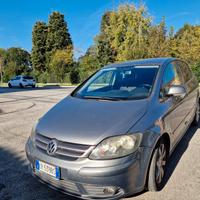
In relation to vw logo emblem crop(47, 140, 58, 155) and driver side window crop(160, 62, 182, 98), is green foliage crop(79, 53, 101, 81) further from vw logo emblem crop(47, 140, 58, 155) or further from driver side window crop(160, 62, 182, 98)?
vw logo emblem crop(47, 140, 58, 155)

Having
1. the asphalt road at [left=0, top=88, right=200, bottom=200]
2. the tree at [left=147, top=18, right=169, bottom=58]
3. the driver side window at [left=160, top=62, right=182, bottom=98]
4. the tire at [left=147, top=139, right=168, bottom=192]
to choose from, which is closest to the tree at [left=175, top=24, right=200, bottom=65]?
the tree at [left=147, top=18, right=169, bottom=58]

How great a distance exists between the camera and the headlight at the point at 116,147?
2.03 metres

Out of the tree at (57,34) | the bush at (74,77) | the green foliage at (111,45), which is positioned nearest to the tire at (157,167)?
the green foliage at (111,45)

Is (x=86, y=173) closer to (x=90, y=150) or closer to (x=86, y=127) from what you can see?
(x=90, y=150)

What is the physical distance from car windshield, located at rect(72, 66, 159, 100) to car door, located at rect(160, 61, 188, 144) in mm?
209

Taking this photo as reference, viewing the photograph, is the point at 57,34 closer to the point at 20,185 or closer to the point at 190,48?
the point at 190,48

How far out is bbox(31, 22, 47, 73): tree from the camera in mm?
38375

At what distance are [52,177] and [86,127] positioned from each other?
24.6 inches

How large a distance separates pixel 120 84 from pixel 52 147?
1.61 meters

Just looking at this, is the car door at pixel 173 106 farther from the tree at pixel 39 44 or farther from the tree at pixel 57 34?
the tree at pixel 39 44

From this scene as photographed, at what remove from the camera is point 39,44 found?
38406 mm

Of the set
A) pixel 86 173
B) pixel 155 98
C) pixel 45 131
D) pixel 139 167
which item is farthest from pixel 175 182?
pixel 45 131

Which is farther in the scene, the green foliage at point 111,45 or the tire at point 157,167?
the green foliage at point 111,45

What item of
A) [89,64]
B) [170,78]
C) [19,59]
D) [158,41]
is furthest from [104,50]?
[19,59]
